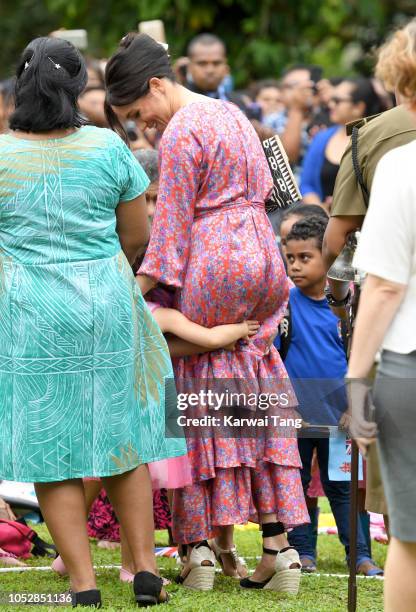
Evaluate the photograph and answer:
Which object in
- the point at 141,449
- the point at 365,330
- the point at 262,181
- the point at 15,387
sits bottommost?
the point at 141,449

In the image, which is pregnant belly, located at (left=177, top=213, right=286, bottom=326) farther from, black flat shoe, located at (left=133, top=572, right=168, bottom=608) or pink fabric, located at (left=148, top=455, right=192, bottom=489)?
black flat shoe, located at (left=133, top=572, right=168, bottom=608)

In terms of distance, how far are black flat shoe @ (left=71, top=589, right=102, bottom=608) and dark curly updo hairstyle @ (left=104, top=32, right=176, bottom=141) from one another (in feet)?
6.19

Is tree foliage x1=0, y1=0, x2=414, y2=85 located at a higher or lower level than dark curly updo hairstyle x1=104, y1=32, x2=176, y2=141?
higher

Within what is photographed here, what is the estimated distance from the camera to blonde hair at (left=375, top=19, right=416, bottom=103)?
11.4 feet

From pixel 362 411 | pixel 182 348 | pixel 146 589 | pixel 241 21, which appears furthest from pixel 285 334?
pixel 241 21

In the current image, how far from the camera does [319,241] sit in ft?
19.7

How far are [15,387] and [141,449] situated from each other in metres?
0.52

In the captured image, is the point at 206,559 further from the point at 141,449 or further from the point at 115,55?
the point at 115,55

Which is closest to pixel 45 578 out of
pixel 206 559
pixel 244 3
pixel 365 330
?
pixel 206 559

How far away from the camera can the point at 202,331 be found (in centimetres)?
496

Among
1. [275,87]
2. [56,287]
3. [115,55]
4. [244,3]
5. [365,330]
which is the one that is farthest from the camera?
[244,3]

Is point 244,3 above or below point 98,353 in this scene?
above

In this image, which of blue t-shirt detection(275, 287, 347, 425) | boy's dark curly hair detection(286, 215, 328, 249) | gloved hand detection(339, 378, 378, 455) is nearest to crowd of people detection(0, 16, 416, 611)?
gloved hand detection(339, 378, 378, 455)

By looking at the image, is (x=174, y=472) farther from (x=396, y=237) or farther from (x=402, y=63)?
(x=402, y=63)
